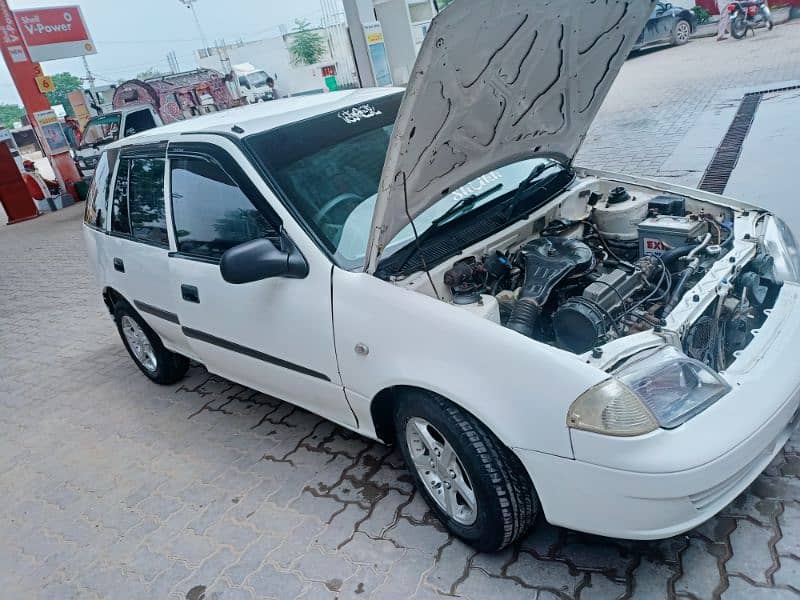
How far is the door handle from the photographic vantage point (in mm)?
3111

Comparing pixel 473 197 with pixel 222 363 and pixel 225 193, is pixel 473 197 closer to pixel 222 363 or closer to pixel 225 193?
pixel 225 193

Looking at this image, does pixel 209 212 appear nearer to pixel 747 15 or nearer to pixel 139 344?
pixel 139 344

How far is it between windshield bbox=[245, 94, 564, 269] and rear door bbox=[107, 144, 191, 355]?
0.91 metres

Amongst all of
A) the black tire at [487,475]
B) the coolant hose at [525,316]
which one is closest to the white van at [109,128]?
the coolant hose at [525,316]

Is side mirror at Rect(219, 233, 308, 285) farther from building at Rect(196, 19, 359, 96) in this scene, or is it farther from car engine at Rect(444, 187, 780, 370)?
building at Rect(196, 19, 359, 96)

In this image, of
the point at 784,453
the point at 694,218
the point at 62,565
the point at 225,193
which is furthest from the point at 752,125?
the point at 62,565

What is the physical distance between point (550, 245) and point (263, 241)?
1268mm

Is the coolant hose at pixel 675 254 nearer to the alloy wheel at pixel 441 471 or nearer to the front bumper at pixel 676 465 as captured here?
the front bumper at pixel 676 465

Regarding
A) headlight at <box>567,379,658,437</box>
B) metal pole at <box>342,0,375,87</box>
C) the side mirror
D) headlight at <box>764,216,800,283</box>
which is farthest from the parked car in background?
headlight at <box>567,379,658,437</box>

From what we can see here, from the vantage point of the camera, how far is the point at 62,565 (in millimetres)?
2805

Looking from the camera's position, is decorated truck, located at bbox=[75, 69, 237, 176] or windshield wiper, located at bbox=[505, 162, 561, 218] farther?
decorated truck, located at bbox=[75, 69, 237, 176]

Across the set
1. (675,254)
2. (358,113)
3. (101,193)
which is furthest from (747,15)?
(101,193)

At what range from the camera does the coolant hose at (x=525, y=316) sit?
7.78ft

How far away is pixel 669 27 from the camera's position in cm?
1650
